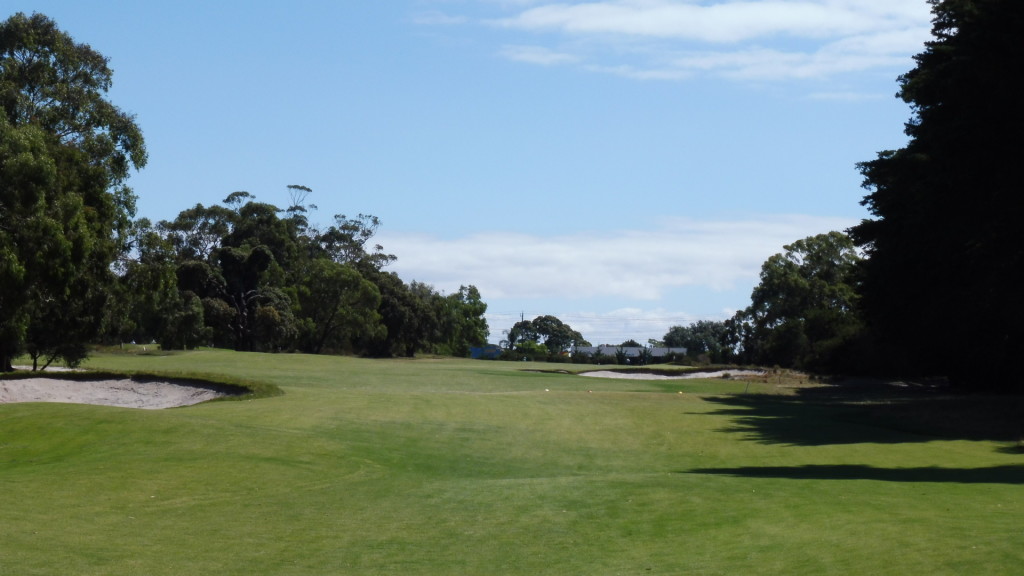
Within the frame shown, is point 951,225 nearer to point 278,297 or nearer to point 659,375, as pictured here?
point 659,375

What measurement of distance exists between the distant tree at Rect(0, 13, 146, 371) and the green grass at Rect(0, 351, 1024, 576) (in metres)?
5.21

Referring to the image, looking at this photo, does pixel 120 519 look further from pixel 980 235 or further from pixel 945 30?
pixel 945 30

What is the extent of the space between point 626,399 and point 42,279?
21948 mm

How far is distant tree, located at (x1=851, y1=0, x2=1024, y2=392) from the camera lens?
26.4m

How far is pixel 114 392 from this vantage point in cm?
3653

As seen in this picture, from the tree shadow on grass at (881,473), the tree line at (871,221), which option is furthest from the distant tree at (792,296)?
the tree shadow on grass at (881,473)

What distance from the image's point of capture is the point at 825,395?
178ft

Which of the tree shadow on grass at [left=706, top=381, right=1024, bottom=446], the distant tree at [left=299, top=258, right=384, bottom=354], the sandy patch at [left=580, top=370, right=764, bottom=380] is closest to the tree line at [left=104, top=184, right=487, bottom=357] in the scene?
the distant tree at [left=299, top=258, right=384, bottom=354]

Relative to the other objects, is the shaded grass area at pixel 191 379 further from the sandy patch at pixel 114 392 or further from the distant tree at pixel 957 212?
the distant tree at pixel 957 212

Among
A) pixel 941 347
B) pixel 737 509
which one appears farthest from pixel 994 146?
pixel 941 347

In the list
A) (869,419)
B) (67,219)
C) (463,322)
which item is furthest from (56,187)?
(463,322)

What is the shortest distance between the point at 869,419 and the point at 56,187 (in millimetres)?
28652

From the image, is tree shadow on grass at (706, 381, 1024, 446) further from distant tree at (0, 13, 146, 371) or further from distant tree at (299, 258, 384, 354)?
distant tree at (299, 258, 384, 354)

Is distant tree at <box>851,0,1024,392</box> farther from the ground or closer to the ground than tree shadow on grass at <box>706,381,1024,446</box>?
farther from the ground
